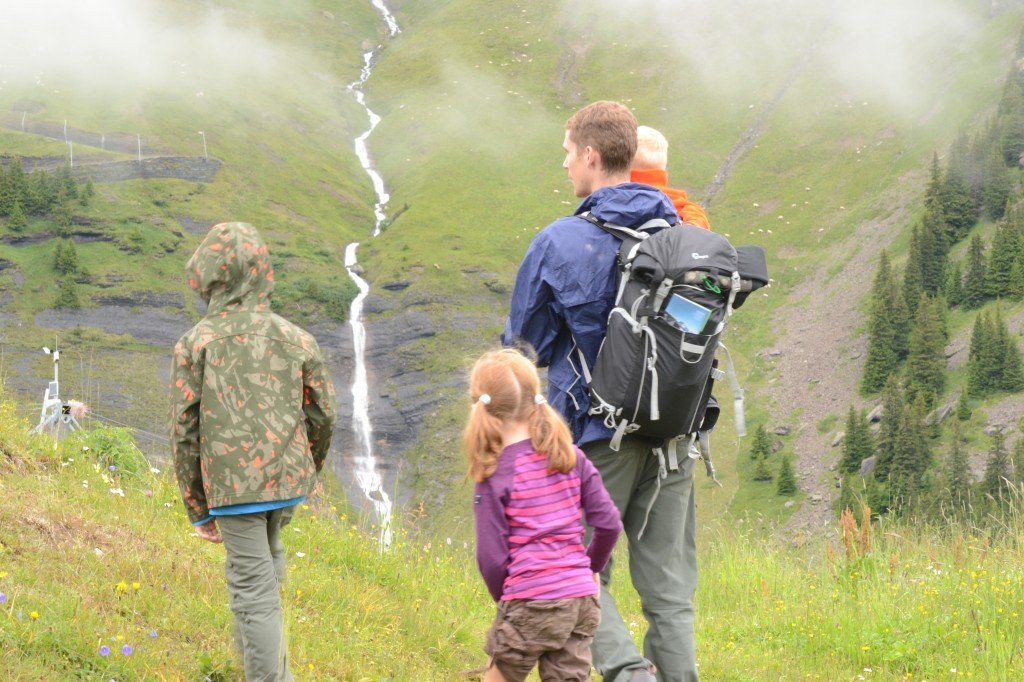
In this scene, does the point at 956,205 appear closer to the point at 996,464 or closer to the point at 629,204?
the point at 996,464

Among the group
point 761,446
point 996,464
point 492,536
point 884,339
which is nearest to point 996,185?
point 884,339

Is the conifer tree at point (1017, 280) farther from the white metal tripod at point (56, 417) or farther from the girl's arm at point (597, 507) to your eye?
the girl's arm at point (597, 507)

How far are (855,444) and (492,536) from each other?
104050 mm

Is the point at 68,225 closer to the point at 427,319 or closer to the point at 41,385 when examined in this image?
the point at 41,385

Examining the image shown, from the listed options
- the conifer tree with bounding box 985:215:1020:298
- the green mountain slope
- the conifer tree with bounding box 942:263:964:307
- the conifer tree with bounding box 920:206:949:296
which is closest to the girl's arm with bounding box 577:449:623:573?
the green mountain slope

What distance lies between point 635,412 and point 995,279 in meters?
128

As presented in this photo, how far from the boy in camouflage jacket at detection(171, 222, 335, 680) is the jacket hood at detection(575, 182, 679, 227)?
190 centimetres

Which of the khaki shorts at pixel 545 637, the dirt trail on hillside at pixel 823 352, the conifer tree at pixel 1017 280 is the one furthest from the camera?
the conifer tree at pixel 1017 280

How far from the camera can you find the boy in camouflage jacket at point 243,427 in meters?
5.54

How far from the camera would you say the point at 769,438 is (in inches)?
4190

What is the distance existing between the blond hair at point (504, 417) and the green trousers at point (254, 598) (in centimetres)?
142

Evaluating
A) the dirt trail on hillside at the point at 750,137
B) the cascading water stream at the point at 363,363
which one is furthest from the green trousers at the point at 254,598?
the dirt trail on hillside at the point at 750,137

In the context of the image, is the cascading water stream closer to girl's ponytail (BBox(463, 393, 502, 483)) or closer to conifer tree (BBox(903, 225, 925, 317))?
girl's ponytail (BBox(463, 393, 502, 483))

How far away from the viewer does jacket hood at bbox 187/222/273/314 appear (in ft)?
18.6
